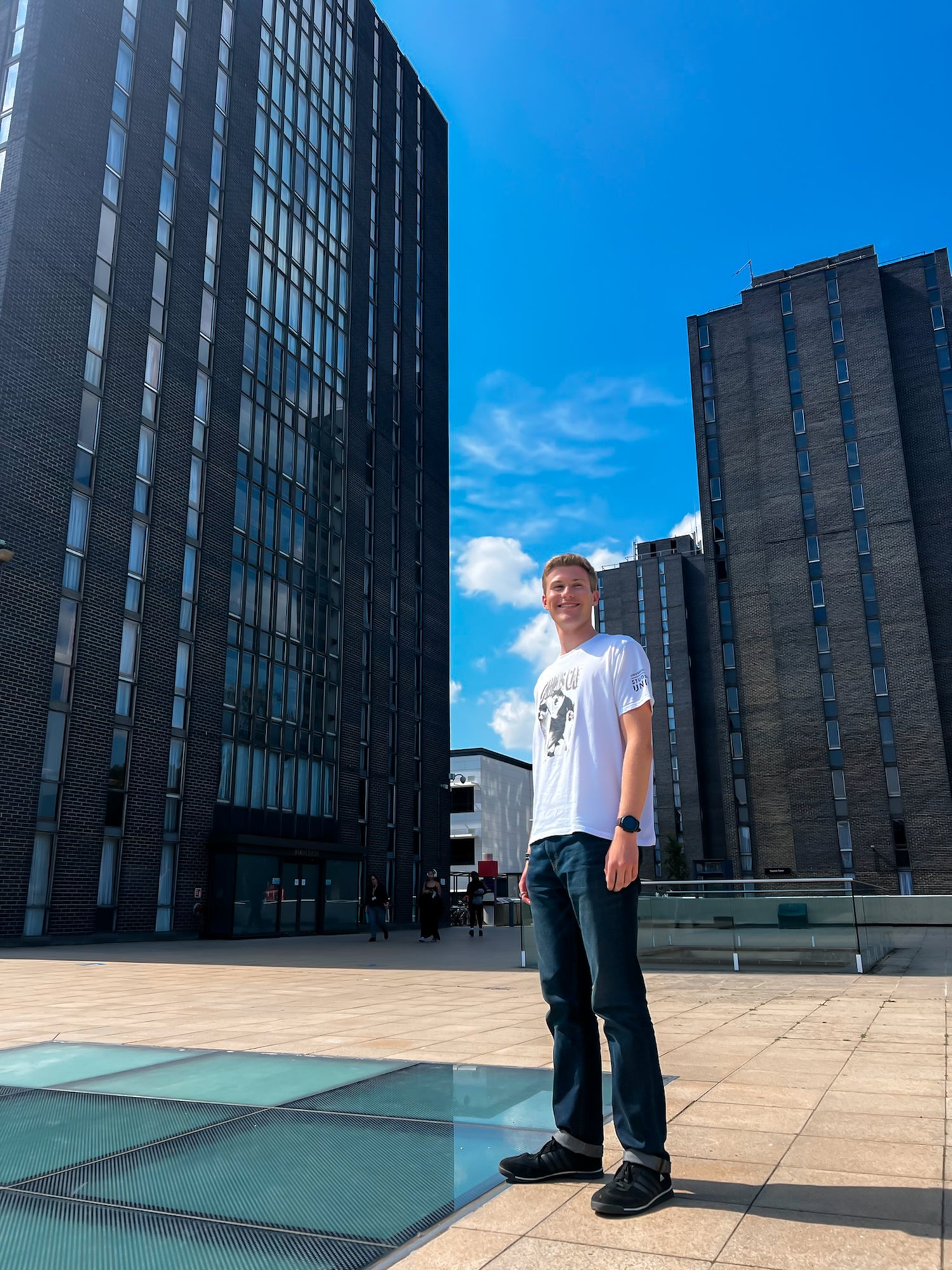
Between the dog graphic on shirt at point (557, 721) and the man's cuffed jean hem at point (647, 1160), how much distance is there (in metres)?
1.32

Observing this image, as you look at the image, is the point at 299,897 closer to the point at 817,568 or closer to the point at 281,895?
the point at 281,895

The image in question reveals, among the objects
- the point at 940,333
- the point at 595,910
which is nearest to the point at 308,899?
the point at 595,910

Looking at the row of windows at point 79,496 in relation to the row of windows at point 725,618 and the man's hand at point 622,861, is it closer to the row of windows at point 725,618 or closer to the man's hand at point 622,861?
the man's hand at point 622,861

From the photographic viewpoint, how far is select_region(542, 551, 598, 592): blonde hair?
3.65 meters

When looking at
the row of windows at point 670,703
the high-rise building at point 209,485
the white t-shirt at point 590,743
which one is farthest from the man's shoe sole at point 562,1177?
the row of windows at point 670,703

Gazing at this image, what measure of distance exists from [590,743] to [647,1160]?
1333 mm

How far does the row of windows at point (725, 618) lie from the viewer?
167 feet

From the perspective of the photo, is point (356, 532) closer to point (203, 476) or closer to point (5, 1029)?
point (203, 476)

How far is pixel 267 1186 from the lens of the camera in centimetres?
300

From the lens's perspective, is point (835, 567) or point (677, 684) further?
point (677, 684)

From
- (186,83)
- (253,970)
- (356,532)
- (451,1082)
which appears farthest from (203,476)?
(451,1082)

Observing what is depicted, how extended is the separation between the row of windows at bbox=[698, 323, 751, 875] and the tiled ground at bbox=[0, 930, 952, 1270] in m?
37.1

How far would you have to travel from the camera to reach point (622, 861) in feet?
9.66

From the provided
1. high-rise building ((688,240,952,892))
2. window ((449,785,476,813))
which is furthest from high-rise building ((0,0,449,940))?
window ((449,785,476,813))
